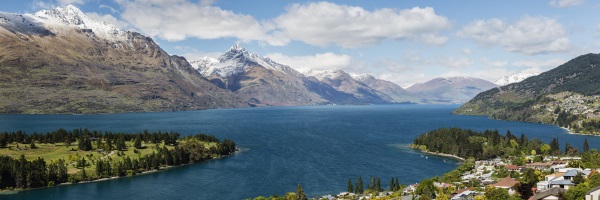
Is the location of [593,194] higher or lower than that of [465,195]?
higher

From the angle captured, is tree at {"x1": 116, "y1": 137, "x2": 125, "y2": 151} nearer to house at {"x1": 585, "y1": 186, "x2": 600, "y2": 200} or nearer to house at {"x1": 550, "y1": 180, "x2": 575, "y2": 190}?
house at {"x1": 550, "y1": 180, "x2": 575, "y2": 190}

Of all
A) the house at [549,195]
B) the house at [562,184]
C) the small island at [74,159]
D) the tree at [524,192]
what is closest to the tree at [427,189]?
the tree at [524,192]

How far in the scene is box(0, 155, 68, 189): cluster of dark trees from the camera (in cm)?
13312

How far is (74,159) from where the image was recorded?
160m

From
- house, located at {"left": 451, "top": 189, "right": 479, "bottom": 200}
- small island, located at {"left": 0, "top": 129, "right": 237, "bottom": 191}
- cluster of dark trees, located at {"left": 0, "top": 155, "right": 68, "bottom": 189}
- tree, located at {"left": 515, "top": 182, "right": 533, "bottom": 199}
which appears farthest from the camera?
small island, located at {"left": 0, "top": 129, "right": 237, "bottom": 191}

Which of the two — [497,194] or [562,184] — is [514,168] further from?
[497,194]

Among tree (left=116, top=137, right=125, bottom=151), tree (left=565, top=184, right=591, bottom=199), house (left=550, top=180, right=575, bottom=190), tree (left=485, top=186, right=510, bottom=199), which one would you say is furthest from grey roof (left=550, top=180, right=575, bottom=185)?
tree (left=116, top=137, right=125, bottom=151)

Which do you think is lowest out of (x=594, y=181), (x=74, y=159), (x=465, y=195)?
(x=74, y=159)

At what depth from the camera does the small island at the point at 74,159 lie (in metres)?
135

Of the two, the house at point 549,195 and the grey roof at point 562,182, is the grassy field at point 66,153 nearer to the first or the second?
the house at point 549,195

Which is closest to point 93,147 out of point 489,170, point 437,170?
point 437,170

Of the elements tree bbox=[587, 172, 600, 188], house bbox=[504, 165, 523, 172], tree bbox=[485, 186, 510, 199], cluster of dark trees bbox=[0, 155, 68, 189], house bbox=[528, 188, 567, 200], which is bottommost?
cluster of dark trees bbox=[0, 155, 68, 189]

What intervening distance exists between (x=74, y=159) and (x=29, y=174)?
2578 cm

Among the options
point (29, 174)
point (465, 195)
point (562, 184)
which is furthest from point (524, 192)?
point (29, 174)
